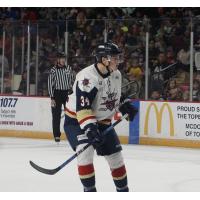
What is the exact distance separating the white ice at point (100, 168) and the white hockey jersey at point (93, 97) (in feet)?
3.35

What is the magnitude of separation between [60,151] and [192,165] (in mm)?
1948

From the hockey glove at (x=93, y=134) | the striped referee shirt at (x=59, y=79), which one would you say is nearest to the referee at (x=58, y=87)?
the striped referee shirt at (x=59, y=79)

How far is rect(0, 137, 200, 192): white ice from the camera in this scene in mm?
5559

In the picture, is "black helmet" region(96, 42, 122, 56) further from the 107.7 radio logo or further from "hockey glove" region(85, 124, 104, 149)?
the 107.7 radio logo

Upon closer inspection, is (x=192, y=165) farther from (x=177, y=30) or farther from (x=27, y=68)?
(x=27, y=68)

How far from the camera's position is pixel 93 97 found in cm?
445

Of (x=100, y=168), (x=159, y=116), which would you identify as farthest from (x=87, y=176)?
(x=159, y=116)

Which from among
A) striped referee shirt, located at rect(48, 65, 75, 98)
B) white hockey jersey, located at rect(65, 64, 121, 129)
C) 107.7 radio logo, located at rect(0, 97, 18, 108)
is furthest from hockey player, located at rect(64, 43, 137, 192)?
107.7 radio logo, located at rect(0, 97, 18, 108)

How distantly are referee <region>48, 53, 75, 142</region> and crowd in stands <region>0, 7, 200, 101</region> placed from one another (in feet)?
3.29

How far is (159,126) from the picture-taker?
8891mm

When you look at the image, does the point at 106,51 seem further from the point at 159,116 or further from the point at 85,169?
the point at 159,116

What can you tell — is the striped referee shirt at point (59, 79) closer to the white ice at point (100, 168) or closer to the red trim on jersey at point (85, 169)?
the white ice at point (100, 168)

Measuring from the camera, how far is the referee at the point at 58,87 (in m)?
8.79

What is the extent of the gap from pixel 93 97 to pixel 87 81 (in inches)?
4.9
